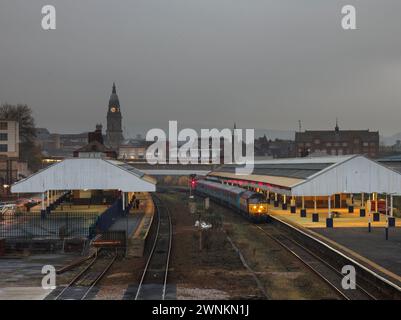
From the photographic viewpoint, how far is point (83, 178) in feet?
152

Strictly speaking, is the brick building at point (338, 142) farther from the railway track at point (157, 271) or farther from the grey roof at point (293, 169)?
the railway track at point (157, 271)

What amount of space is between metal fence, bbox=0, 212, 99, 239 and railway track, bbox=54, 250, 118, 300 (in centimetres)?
347

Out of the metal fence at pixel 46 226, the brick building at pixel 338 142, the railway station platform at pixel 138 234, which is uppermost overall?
the brick building at pixel 338 142

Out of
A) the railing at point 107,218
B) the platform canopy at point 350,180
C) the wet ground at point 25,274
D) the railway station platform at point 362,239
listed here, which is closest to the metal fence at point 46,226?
the railing at point 107,218

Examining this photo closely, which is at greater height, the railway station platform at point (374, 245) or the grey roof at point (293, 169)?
the grey roof at point (293, 169)

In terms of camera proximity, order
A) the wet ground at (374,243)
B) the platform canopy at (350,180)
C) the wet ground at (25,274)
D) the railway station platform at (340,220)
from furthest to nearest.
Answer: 1. the platform canopy at (350,180)
2. the railway station platform at (340,220)
3. the wet ground at (374,243)
4. the wet ground at (25,274)

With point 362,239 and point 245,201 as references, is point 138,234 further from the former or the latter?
point 362,239

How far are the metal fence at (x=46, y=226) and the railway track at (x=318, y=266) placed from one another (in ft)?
44.9

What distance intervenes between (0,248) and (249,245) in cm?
1645

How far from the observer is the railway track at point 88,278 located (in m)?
22.1

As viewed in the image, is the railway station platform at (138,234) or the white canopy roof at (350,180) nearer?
the railway station platform at (138,234)

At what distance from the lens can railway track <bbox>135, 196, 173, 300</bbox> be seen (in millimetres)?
22197

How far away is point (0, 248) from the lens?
33500 millimetres
